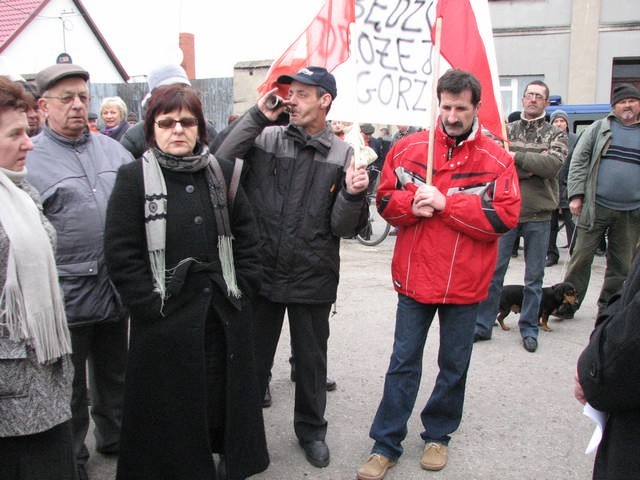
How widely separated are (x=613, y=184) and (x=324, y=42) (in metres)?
3.34

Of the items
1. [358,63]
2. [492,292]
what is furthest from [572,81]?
[358,63]

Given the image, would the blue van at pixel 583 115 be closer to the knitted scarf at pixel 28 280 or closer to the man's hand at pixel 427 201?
the man's hand at pixel 427 201

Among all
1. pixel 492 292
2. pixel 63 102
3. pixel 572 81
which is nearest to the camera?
pixel 63 102

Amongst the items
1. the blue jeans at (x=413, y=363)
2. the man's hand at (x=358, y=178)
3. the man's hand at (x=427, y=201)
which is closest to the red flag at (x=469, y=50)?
the man's hand at (x=427, y=201)

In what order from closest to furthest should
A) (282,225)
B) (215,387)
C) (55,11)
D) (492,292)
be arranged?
(215,387) → (282,225) → (492,292) → (55,11)

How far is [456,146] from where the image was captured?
3.29 meters

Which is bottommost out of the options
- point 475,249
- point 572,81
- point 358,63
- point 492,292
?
point 492,292

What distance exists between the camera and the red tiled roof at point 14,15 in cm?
2491

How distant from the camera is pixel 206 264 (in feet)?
9.09

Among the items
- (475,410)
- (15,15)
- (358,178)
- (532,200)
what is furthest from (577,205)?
(15,15)

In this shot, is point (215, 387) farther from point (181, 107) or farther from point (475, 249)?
point (475, 249)

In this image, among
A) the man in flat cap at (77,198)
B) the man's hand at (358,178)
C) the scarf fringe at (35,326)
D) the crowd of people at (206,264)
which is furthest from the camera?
the man's hand at (358,178)

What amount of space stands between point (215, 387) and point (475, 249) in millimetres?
1503

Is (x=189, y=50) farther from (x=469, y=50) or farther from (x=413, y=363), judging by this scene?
(x=413, y=363)
